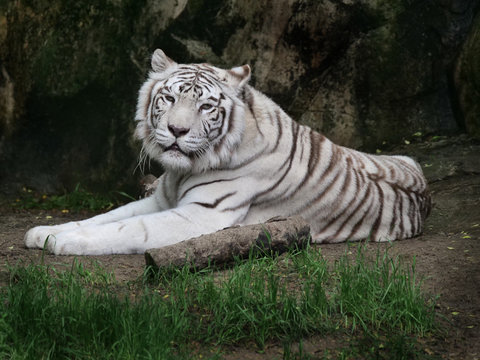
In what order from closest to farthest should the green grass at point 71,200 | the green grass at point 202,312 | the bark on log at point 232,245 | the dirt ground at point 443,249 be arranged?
the green grass at point 202,312
the dirt ground at point 443,249
the bark on log at point 232,245
the green grass at point 71,200

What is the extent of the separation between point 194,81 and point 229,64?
232 cm

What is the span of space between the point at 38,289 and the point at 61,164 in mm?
4042

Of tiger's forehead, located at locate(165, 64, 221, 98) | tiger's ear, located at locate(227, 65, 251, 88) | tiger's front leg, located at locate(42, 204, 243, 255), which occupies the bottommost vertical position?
tiger's front leg, located at locate(42, 204, 243, 255)

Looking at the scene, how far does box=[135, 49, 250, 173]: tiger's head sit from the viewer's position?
4652 mm

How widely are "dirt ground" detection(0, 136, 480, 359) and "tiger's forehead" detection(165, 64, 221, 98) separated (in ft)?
→ 3.99

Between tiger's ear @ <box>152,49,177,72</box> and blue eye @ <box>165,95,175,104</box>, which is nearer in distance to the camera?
blue eye @ <box>165,95,175,104</box>

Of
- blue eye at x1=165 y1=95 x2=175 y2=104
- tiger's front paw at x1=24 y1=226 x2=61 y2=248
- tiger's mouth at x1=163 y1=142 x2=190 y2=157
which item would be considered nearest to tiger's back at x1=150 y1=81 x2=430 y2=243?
tiger's mouth at x1=163 y1=142 x2=190 y2=157

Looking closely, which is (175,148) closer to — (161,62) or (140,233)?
(140,233)

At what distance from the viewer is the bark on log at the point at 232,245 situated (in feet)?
12.5

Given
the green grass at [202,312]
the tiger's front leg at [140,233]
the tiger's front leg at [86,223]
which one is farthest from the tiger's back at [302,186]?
the green grass at [202,312]

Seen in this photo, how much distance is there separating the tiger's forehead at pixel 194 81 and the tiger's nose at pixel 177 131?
0.29 metres

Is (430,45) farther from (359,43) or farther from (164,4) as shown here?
(164,4)

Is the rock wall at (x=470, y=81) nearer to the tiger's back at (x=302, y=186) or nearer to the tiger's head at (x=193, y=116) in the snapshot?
the tiger's back at (x=302, y=186)

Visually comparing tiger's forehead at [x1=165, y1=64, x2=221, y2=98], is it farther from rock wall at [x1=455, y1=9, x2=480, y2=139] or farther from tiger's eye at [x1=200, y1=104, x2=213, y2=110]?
rock wall at [x1=455, y1=9, x2=480, y2=139]
